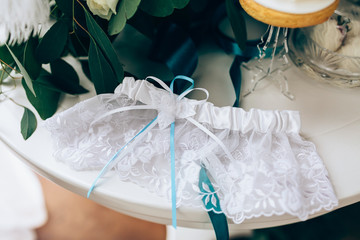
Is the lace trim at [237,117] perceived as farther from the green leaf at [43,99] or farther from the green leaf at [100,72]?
the green leaf at [43,99]

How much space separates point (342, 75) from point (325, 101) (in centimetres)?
5

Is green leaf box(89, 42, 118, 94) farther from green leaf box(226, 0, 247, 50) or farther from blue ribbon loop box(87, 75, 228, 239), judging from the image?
green leaf box(226, 0, 247, 50)

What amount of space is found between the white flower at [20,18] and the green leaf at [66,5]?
29mm

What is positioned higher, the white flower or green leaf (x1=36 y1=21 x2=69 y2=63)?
the white flower

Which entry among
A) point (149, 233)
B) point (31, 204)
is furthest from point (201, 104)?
point (31, 204)

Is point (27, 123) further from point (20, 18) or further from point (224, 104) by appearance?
point (224, 104)

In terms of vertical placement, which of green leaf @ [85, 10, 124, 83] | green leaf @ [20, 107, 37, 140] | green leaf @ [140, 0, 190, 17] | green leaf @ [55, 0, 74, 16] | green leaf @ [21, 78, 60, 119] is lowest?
green leaf @ [20, 107, 37, 140]

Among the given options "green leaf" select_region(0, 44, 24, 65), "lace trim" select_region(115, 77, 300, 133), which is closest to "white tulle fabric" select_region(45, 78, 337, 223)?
"lace trim" select_region(115, 77, 300, 133)

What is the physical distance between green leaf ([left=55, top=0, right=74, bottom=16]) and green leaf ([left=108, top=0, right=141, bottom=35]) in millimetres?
70

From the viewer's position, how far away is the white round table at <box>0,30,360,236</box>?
0.50m

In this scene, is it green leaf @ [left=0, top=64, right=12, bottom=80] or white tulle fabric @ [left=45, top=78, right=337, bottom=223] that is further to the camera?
green leaf @ [left=0, top=64, right=12, bottom=80]

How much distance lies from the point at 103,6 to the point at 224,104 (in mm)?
246

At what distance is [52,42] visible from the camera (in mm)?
552

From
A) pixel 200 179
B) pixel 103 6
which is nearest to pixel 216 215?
pixel 200 179
